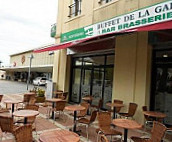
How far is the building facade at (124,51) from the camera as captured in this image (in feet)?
21.2

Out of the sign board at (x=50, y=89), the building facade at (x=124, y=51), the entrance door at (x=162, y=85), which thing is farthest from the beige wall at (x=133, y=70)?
the sign board at (x=50, y=89)

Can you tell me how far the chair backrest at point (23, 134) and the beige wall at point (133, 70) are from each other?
503cm

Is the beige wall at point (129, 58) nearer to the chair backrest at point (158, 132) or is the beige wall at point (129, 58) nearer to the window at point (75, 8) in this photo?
the window at point (75, 8)

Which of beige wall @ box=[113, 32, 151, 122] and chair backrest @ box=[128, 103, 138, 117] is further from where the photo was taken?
beige wall @ box=[113, 32, 151, 122]

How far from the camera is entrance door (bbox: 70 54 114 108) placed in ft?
31.3

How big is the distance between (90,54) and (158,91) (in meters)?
4.74

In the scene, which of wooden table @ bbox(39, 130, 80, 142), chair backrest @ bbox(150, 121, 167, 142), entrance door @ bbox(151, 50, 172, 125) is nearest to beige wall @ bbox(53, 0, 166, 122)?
entrance door @ bbox(151, 50, 172, 125)

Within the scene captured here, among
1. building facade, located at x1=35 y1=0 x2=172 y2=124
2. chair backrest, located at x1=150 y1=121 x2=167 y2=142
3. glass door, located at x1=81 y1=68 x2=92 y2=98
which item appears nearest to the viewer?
chair backrest, located at x1=150 y1=121 x2=167 y2=142

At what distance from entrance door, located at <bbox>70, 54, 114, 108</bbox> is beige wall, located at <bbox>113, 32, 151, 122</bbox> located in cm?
101

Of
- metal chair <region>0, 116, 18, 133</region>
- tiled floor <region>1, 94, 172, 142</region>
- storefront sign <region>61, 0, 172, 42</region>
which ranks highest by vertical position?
storefront sign <region>61, 0, 172, 42</region>

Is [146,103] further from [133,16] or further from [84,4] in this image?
[84,4]

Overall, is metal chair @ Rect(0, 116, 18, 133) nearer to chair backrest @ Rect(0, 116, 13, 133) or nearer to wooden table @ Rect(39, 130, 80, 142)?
chair backrest @ Rect(0, 116, 13, 133)

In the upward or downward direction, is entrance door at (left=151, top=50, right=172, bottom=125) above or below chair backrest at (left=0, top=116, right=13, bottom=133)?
above

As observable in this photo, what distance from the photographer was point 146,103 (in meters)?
7.20
